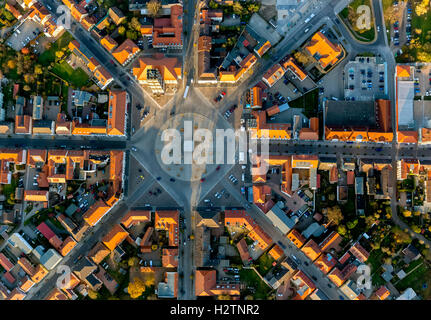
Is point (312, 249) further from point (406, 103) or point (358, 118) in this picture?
point (406, 103)

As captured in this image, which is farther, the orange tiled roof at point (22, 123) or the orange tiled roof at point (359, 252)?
the orange tiled roof at point (22, 123)

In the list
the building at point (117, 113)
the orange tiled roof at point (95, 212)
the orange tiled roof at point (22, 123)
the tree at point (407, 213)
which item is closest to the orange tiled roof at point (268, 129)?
the building at point (117, 113)

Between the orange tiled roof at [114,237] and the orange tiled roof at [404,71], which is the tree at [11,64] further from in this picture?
the orange tiled roof at [404,71]

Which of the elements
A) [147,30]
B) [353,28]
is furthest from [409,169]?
[147,30]

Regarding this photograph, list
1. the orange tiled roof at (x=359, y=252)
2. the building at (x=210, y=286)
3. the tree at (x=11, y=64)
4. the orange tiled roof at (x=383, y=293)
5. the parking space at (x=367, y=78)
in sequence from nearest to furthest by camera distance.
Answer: the orange tiled roof at (x=383, y=293) < the orange tiled roof at (x=359, y=252) < the building at (x=210, y=286) < the parking space at (x=367, y=78) < the tree at (x=11, y=64)

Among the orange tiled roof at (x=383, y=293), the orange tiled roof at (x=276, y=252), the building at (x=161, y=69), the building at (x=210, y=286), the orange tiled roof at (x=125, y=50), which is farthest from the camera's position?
the orange tiled roof at (x=125, y=50)

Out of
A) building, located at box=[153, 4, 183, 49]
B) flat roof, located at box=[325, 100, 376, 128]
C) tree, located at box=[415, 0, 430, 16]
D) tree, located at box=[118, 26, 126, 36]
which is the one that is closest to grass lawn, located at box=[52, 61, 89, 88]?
tree, located at box=[118, 26, 126, 36]
